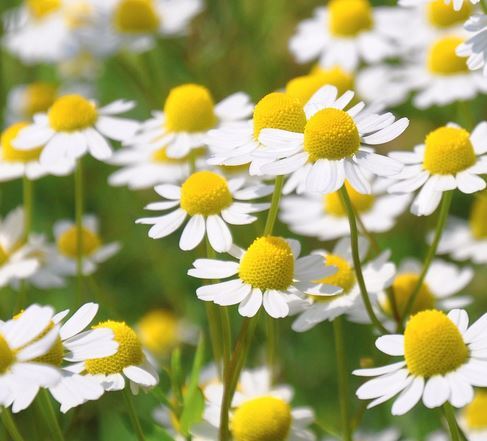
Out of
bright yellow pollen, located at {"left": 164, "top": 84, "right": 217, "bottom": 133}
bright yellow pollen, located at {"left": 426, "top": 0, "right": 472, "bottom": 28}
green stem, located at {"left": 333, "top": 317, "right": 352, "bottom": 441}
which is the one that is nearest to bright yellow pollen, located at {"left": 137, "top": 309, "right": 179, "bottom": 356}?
bright yellow pollen, located at {"left": 164, "top": 84, "right": 217, "bottom": 133}

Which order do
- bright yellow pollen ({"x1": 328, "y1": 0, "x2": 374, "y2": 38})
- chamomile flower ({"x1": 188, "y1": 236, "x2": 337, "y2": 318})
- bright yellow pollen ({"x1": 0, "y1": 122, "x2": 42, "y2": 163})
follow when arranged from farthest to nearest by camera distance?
bright yellow pollen ({"x1": 328, "y1": 0, "x2": 374, "y2": 38}) → bright yellow pollen ({"x1": 0, "y1": 122, "x2": 42, "y2": 163}) → chamomile flower ({"x1": 188, "y1": 236, "x2": 337, "y2": 318})

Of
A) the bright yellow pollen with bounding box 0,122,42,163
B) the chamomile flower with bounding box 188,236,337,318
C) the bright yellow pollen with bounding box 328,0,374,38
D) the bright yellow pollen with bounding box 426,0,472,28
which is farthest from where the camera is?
the bright yellow pollen with bounding box 328,0,374,38

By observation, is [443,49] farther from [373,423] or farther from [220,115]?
[373,423]

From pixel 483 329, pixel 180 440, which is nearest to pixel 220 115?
pixel 180 440

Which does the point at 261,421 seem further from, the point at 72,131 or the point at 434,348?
the point at 72,131

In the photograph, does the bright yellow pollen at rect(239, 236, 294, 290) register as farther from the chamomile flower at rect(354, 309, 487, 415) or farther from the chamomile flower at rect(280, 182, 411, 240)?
the chamomile flower at rect(280, 182, 411, 240)

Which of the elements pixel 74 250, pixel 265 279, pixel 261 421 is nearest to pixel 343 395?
pixel 261 421
